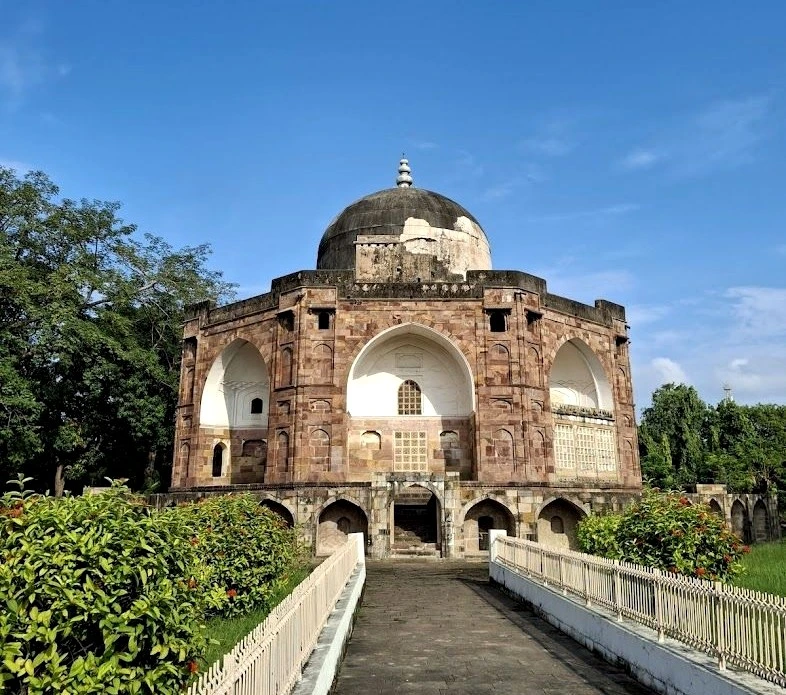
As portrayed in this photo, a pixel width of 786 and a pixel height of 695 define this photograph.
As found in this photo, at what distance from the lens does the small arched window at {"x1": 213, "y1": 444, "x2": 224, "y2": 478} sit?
27078 millimetres

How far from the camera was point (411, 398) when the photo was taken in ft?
84.0

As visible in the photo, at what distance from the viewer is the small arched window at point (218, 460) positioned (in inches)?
1066

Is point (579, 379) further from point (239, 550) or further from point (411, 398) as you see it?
point (239, 550)

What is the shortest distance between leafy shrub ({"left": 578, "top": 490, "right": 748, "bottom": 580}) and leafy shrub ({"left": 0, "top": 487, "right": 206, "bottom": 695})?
6.80m

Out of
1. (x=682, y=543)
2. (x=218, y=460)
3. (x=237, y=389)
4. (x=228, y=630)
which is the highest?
(x=237, y=389)

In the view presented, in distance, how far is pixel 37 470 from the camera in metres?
30.3

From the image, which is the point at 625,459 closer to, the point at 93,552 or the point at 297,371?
the point at 297,371

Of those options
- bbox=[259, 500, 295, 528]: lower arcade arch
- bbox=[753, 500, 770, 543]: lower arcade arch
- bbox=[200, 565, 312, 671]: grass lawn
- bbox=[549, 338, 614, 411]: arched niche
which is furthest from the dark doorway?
bbox=[753, 500, 770, 543]: lower arcade arch

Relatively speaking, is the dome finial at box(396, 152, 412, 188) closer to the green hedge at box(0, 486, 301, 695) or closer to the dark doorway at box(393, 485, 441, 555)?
the dark doorway at box(393, 485, 441, 555)

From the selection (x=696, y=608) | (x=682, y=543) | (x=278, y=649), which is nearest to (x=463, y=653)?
(x=696, y=608)

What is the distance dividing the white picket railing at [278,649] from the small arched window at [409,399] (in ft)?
56.6

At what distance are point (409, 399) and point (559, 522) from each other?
22.5 feet

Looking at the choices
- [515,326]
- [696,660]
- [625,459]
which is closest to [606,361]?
[625,459]

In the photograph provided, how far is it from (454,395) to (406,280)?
187 inches
